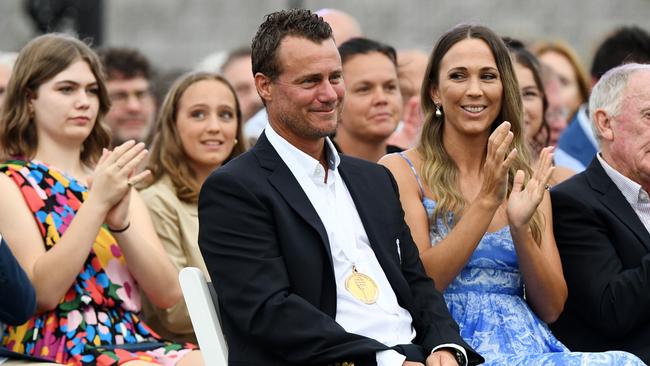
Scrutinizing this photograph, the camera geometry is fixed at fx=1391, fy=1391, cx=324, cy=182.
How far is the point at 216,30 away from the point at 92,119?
11.1 m

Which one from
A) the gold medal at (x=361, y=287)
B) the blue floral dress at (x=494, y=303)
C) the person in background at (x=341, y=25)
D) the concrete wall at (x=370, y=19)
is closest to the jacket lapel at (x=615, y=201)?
the blue floral dress at (x=494, y=303)

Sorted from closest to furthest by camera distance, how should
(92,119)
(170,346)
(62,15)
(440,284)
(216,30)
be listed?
(440,284)
(170,346)
(92,119)
(62,15)
(216,30)

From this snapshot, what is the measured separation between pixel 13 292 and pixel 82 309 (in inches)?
22.3

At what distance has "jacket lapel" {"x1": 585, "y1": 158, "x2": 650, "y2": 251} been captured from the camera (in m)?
5.74

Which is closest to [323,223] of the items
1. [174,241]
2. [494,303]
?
[494,303]

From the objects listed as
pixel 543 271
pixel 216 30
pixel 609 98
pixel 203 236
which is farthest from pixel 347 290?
pixel 216 30

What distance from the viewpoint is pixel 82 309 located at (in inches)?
224

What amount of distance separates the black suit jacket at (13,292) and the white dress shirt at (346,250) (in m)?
1.07

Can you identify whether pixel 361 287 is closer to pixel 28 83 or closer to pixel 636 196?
pixel 636 196

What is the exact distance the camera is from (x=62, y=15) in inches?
444

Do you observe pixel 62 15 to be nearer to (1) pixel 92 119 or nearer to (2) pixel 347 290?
(1) pixel 92 119

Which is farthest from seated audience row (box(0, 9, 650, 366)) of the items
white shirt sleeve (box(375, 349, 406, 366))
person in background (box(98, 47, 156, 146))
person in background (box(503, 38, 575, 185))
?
person in background (box(98, 47, 156, 146))

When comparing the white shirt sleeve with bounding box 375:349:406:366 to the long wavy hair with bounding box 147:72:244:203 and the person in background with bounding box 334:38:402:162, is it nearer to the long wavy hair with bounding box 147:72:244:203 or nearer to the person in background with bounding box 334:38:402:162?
the long wavy hair with bounding box 147:72:244:203

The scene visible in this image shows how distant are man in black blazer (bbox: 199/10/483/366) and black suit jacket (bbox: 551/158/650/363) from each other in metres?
0.87
